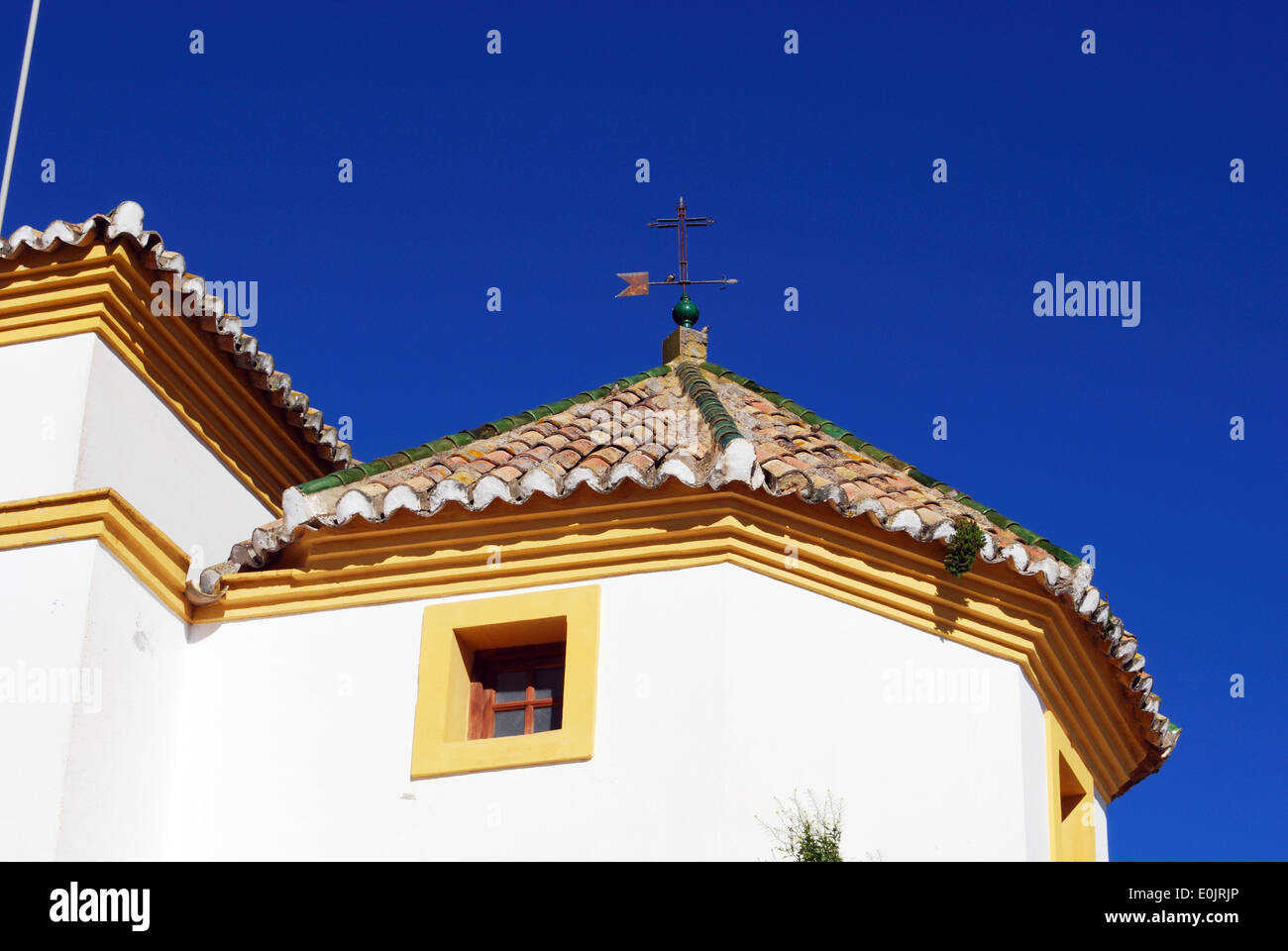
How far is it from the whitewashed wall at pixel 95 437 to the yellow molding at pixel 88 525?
0.42m

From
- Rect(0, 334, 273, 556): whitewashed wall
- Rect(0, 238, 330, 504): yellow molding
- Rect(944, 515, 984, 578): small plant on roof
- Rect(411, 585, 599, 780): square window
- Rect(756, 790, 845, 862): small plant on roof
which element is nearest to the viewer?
Rect(756, 790, 845, 862): small plant on roof

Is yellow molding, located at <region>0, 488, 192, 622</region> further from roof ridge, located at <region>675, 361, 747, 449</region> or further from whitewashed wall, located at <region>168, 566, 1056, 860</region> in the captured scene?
roof ridge, located at <region>675, 361, 747, 449</region>

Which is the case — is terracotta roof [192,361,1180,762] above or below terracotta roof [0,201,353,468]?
below

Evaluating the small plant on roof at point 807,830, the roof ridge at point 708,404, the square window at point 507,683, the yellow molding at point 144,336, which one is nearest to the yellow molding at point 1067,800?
the small plant on roof at point 807,830

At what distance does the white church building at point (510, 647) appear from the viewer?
9078 millimetres

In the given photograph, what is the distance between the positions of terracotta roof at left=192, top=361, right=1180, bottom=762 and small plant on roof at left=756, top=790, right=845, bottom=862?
1506 mm

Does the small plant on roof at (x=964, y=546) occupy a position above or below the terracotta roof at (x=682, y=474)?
below

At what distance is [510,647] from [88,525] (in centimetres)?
224

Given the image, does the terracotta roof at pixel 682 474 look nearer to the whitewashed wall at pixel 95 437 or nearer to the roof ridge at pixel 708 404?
the roof ridge at pixel 708 404

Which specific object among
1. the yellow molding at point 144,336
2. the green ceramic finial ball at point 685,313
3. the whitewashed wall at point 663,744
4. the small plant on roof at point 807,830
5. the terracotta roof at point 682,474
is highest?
the green ceramic finial ball at point 685,313

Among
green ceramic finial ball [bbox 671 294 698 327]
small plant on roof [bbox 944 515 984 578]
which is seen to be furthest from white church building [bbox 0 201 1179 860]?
green ceramic finial ball [bbox 671 294 698 327]

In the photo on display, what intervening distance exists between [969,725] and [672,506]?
185 centimetres

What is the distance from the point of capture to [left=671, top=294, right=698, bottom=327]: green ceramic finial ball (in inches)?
488

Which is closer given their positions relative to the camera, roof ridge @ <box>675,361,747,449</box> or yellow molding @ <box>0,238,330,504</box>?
roof ridge @ <box>675,361,747,449</box>
